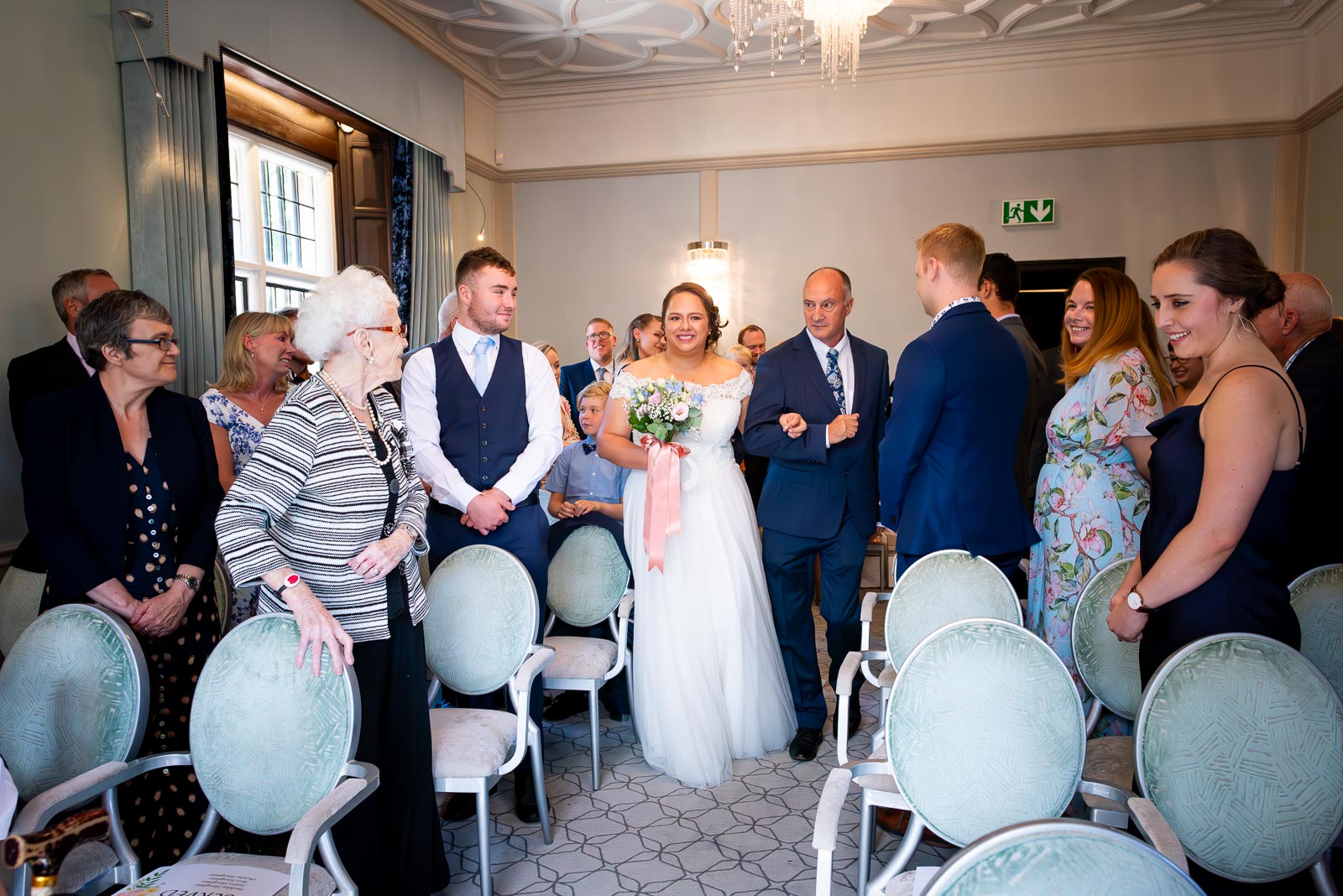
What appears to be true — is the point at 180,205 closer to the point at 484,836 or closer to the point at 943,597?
the point at 484,836

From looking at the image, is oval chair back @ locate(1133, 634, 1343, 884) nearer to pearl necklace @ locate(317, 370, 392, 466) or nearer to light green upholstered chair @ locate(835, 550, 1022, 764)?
light green upholstered chair @ locate(835, 550, 1022, 764)

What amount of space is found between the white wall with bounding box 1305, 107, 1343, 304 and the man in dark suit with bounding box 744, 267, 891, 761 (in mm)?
5175

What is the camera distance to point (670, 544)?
135 inches

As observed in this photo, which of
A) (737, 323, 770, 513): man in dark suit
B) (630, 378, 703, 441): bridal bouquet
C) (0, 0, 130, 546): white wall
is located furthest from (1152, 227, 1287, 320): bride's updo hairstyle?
(0, 0, 130, 546): white wall

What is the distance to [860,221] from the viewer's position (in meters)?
8.00

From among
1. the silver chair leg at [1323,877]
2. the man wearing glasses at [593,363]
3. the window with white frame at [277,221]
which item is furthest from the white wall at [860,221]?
the silver chair leg at [1323,877]

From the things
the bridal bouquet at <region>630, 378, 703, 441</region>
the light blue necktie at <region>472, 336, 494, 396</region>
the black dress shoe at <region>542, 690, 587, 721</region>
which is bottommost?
the black dress shoe at <region>542, 690, 587, 721</region>

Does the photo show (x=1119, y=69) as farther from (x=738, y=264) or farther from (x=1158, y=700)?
(x=1158, y=700)

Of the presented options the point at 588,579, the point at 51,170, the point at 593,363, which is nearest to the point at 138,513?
the point at 588,579

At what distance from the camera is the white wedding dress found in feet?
11.0

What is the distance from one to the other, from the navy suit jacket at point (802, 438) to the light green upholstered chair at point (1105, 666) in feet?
4.13

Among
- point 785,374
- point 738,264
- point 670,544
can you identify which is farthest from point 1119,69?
point 670,544

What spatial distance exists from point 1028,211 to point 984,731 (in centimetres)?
708

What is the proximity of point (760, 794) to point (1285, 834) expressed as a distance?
198 cm
